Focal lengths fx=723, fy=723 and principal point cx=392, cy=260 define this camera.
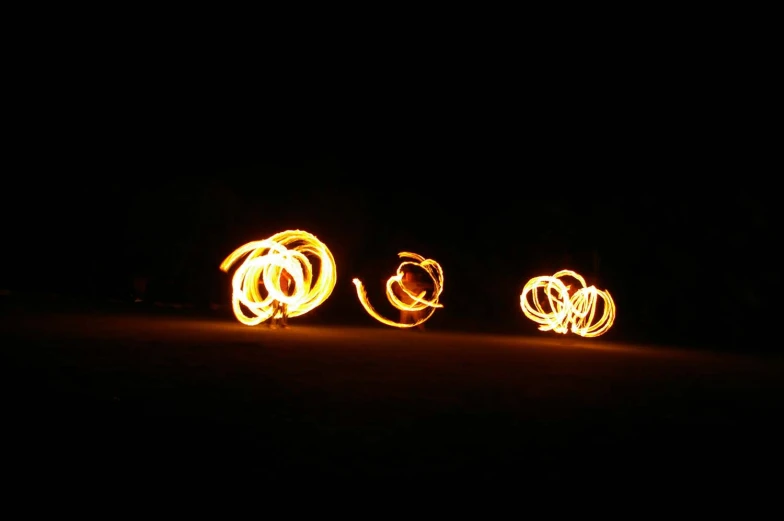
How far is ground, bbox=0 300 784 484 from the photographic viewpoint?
14.3 feet

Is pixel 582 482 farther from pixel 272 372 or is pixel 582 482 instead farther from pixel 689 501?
pixel 272 372

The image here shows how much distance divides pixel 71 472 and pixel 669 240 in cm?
1901

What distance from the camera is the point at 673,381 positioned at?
8.93m

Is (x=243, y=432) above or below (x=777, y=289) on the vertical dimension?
below

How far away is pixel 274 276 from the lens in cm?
1452

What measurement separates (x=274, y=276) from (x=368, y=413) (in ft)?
29.4

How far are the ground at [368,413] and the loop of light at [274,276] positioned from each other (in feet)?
9.02

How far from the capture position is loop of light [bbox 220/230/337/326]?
13656 mm

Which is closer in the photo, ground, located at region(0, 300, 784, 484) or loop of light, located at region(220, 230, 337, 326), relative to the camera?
ground, located at region(0, 300, 784, 484)

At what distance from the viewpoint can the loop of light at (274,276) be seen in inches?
538

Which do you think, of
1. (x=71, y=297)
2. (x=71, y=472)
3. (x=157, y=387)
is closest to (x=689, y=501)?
(x=71, y=472)

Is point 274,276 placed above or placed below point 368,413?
above

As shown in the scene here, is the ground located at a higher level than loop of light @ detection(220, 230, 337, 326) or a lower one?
lower

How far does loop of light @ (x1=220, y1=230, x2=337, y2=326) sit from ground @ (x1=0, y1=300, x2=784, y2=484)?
9.02 feet
